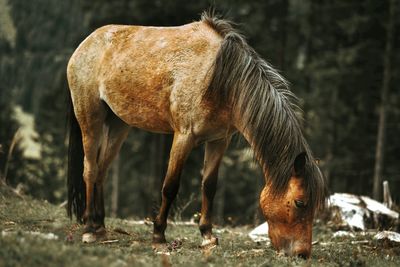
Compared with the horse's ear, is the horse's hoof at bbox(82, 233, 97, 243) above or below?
below

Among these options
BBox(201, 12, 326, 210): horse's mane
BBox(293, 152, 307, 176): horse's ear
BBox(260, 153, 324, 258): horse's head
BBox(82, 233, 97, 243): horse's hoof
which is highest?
BBox(201, 12, 326, 210): horse's mane

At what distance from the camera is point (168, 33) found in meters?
6.64

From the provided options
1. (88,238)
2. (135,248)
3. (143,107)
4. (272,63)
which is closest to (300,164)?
(135,248)

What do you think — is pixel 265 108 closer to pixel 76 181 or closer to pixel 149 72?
pixel 149 72

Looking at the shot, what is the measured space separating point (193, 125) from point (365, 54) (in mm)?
12137

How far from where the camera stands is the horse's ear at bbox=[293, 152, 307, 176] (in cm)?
516

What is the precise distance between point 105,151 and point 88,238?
1.41m

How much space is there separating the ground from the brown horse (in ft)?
1.16

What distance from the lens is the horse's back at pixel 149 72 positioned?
19.5 ft

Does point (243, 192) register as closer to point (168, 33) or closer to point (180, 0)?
point (180, 0)

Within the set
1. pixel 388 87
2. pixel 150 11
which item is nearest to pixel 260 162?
pixel 388 87

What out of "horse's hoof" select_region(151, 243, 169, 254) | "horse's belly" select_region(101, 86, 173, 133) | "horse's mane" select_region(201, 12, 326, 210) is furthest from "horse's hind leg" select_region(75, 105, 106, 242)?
"horse's mane" select_region(201, 12, 326, 210)

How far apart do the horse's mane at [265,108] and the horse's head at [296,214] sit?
0.15 feet

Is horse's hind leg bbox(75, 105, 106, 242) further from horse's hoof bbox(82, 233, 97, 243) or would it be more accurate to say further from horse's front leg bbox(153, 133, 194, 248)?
horse's front leg bbox(153, 133, 194, 248)
